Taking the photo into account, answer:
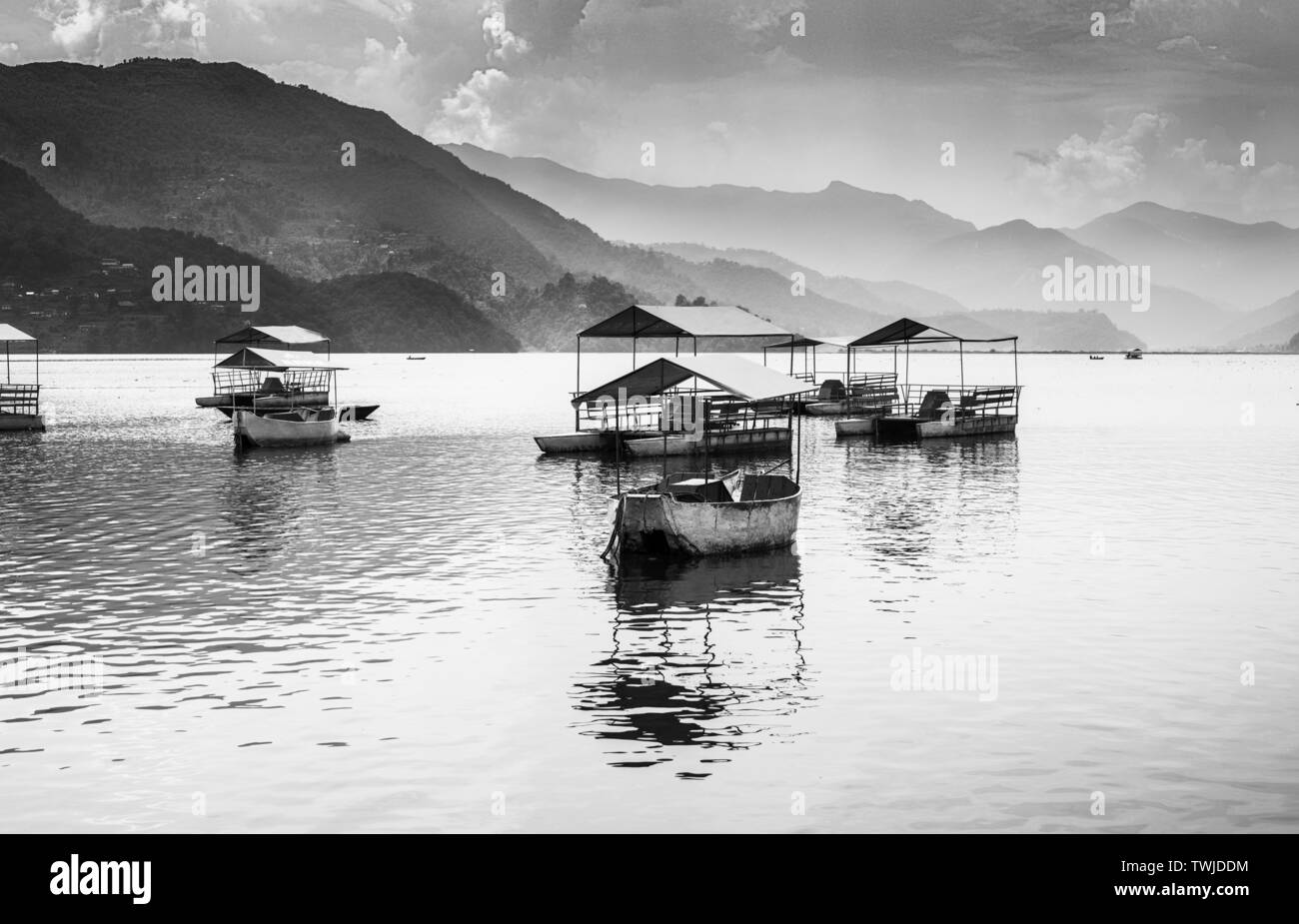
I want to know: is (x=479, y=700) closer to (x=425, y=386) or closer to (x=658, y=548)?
(x=658, y=548)

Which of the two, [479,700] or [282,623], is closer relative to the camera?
[479,700]

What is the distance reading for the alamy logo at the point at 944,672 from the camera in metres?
18.3

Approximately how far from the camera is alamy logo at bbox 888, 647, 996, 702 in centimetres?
1834

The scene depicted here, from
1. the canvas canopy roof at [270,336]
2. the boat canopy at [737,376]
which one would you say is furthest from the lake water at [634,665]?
the canvas canopy roof at [270,336]

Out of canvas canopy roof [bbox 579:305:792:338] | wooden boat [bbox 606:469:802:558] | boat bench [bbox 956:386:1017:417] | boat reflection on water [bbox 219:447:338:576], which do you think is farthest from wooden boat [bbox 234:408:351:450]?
wooden boat [bbox 606:469:802:558]

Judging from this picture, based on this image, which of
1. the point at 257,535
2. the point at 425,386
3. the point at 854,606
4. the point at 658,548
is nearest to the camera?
the point at 854,606

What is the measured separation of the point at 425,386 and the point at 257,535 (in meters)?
131

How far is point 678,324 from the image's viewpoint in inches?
2286

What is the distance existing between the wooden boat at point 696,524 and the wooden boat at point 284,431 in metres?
32.8

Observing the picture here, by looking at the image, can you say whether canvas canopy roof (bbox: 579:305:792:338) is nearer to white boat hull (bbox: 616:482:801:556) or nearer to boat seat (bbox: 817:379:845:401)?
boat seat (bbox: 817:379:845:401)

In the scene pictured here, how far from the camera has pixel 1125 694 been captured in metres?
17.8

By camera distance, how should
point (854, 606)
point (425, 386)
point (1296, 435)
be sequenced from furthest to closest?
point (425, 386), point (1296, 435), point (854, 606)

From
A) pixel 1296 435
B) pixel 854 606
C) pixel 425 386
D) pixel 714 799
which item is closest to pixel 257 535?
pixel 854 606
